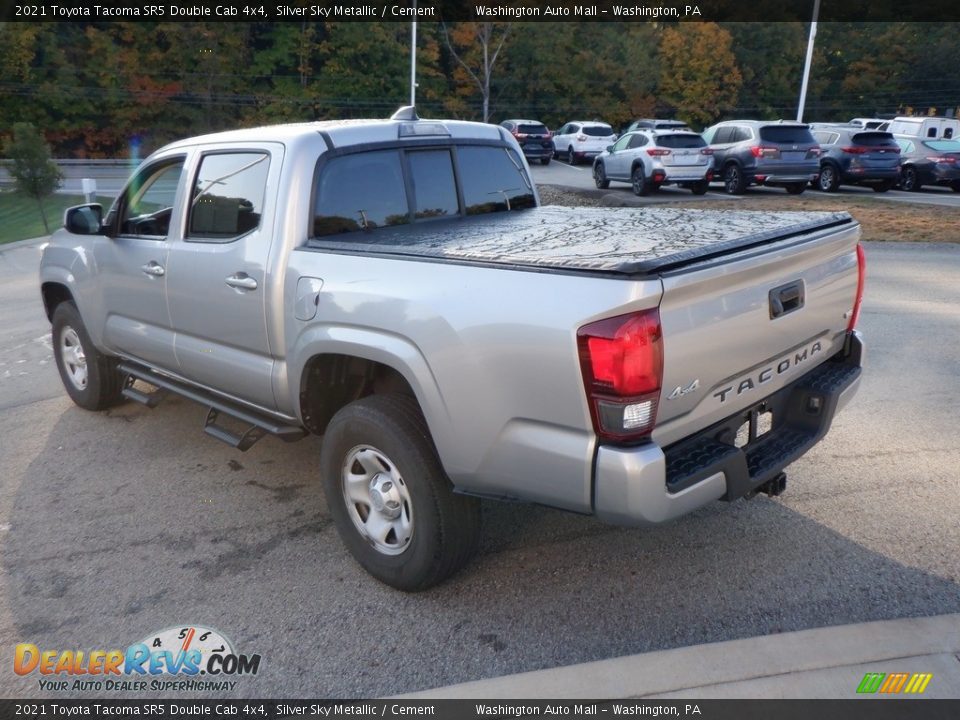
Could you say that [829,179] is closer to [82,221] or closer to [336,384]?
[82,221]

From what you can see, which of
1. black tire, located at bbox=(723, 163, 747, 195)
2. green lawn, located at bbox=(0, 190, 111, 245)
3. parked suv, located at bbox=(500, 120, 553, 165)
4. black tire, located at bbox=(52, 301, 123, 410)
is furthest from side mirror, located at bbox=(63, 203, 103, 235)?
parked suv, located at bbox=(500, 120, 553, 165)

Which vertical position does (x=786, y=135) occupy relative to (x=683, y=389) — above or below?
below

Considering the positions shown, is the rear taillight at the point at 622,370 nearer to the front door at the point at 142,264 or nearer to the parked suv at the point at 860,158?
the front door at the point at 142,264

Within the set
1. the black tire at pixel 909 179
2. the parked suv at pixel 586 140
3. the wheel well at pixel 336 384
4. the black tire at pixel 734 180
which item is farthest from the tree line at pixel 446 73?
the wheel well at pixel 336 384

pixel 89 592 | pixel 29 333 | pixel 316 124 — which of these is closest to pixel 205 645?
pixel 89 592

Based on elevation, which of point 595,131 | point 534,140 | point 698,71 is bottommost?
point 534,140

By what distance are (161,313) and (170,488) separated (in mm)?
1009

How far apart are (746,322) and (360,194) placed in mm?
2070

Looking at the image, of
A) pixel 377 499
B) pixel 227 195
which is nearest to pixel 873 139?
pixel 227 195

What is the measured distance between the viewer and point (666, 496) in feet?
9.08

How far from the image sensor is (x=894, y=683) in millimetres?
2777

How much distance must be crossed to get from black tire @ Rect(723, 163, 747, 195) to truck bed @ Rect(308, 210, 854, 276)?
692 inches

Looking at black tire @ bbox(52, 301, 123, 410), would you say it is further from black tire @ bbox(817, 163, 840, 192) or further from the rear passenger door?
black tire @ bbox(817, 163, 840, 192)

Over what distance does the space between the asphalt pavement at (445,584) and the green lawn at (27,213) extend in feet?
76.0
